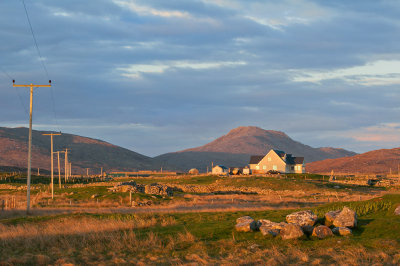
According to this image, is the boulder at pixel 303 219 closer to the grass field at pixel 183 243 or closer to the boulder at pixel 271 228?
the boulder at pixel 271 228

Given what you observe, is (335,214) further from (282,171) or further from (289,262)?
(282,171)

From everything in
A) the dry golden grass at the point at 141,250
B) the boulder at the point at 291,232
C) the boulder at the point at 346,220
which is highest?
the boulder at the point at 346,220

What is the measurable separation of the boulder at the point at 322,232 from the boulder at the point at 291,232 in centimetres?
81

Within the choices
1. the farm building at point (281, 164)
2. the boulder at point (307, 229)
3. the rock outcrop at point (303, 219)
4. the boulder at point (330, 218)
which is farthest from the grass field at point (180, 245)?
the farm building at point (281, 164)

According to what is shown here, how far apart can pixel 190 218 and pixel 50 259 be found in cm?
1460

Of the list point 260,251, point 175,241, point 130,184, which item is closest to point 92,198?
point 130,184

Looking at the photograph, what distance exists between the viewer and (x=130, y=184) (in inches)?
2881

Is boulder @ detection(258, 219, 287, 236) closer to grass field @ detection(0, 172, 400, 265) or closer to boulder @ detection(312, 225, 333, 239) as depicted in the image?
grass field @ detection(0, 172, 400, 265)

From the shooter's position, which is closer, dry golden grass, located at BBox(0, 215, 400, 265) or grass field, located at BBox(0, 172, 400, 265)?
dry golden grass, located at BBox(0, 215, 400, 265)

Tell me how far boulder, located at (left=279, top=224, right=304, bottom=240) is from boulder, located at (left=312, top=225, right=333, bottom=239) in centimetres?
81

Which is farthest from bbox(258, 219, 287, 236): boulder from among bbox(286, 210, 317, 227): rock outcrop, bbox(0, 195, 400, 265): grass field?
bbox(286, 210, 317, 227): rock outcrop

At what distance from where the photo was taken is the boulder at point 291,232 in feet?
84.5

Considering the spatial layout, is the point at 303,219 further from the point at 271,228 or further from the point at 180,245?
the point at 180,245

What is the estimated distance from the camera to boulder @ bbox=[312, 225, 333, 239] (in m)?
25.8
